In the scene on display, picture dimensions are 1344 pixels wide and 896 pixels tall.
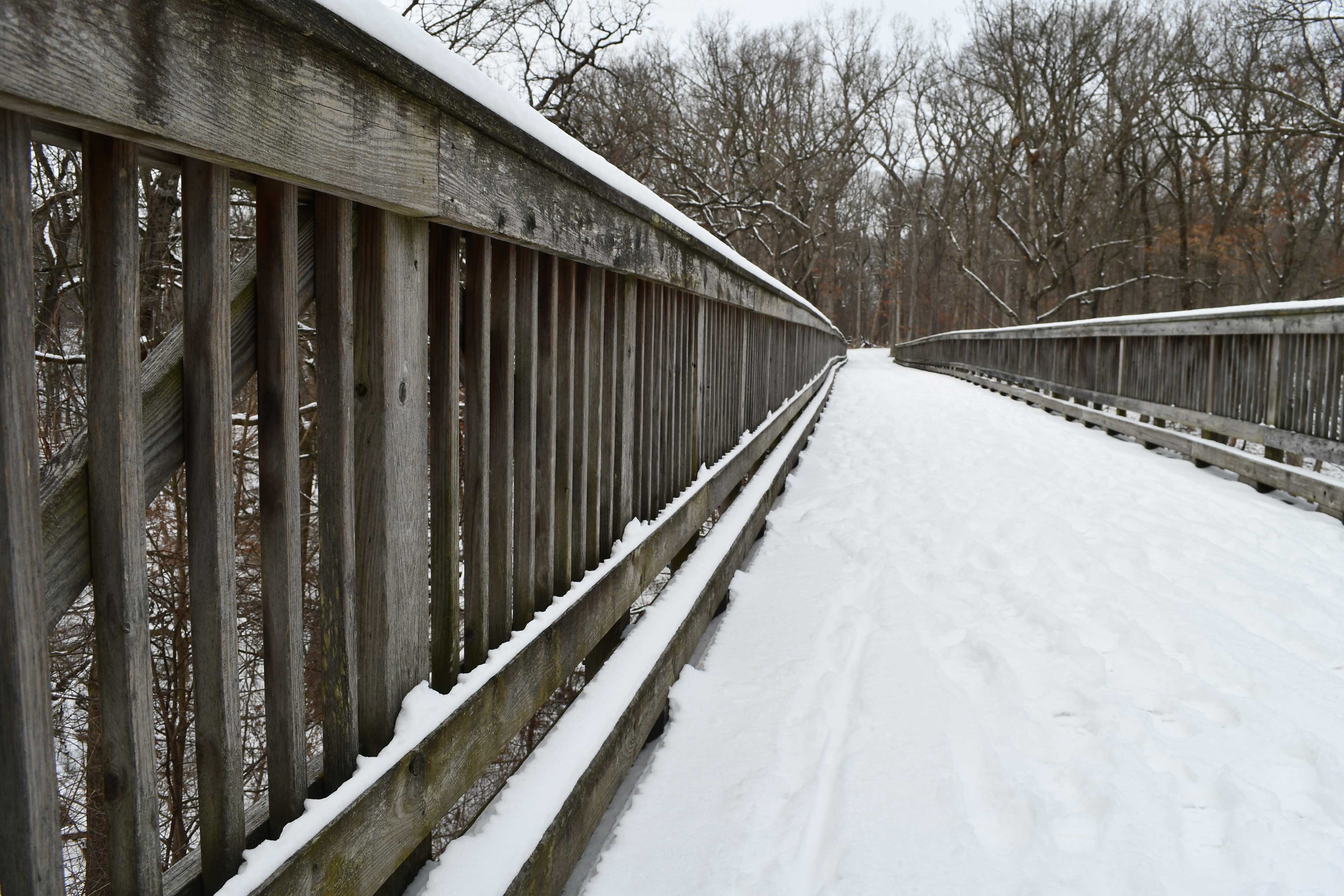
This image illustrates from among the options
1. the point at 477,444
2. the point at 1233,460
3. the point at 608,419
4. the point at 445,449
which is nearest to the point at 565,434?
the point at 608,419

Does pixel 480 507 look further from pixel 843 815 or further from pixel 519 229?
pixel 843 815

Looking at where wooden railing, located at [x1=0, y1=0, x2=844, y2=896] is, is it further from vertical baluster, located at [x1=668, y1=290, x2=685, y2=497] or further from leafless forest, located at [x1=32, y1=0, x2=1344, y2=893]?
leafless forest, located at [x1=32, y1=0, x2=1344, y2=893]

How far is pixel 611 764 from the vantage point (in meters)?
2.07

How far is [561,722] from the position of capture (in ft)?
6.69

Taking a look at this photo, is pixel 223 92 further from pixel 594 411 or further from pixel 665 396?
pixel 665 396

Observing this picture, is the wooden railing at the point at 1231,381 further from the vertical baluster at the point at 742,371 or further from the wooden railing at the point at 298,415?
the wooden railing at the point at 298,415

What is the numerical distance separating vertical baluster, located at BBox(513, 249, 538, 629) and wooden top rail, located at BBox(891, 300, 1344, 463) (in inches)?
217

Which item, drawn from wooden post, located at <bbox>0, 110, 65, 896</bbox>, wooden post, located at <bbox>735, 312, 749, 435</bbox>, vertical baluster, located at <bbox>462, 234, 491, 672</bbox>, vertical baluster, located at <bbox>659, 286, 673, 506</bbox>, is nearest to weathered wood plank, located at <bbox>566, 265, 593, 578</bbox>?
vertical baluster, located at <bbox>462, 234, 491, 672</bbox>

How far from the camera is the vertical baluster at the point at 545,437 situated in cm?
207

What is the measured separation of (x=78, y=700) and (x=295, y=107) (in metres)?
3.37

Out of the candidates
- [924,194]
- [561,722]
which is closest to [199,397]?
[561,722]

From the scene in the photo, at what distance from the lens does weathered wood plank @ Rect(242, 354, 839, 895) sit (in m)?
1.18

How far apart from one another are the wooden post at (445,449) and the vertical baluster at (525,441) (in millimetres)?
287

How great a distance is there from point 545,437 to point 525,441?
11cm
